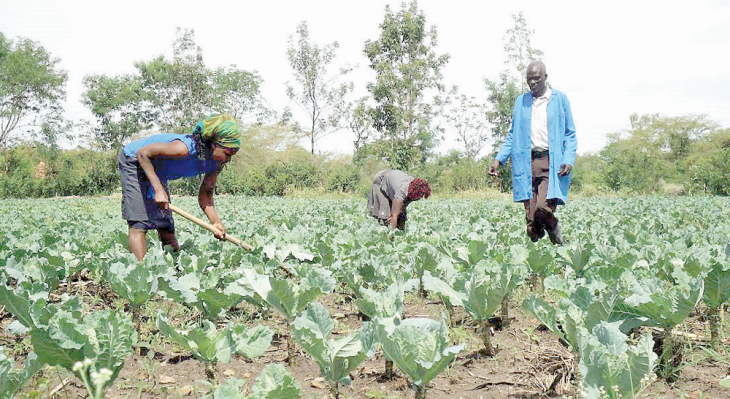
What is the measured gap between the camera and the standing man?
5137mm

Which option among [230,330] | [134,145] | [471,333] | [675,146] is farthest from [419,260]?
[675,146]

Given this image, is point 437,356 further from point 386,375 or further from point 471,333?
point 471,333

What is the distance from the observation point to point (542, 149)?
17.2 ft

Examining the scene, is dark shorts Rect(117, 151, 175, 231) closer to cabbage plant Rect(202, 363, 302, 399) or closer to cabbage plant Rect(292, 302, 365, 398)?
cabbage plant Rect(292, 302, 365, 398)

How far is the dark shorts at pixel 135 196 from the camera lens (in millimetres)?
4258

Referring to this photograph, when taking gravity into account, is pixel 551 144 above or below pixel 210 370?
above

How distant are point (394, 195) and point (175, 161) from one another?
9.61 ft

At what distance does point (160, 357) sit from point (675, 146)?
48205mm

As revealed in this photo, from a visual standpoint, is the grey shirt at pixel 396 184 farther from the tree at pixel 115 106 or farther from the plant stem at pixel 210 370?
the tree at pixel 115 106

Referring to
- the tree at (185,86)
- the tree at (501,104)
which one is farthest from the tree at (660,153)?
the tree at (185,86)

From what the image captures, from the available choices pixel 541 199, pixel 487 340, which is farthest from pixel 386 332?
pixel 541 199

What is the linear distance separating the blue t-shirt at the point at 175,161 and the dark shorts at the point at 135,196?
0.18 ft

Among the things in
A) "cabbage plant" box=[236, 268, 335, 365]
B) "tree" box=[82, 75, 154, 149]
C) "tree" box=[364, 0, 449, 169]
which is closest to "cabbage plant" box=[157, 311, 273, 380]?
"cabbage plant" box=[236, 268, 335, 365]

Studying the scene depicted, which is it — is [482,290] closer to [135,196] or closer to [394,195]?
[135,196]
